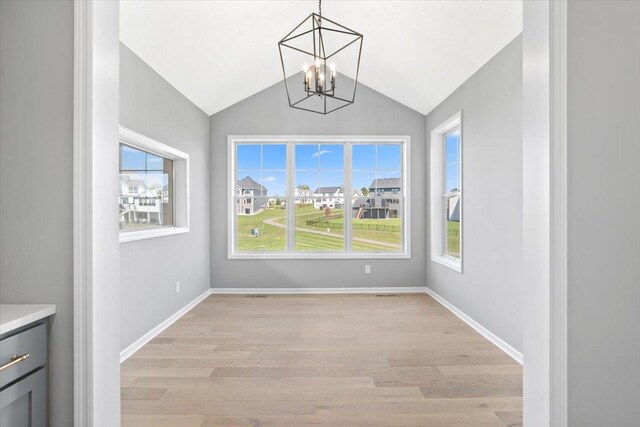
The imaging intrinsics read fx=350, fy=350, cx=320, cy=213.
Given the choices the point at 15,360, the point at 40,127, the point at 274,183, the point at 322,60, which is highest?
the point at 322,60

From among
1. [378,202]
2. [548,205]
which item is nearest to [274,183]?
[378,202]

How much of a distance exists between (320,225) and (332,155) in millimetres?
1065

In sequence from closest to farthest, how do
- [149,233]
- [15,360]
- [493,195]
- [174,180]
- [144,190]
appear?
1. [15,360]
2. [493,195]
3. [149,233]
4. [144,190]
5. [174,180]

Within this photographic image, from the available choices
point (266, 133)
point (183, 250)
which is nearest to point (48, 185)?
point (183, 250)

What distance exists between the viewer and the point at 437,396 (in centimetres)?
225

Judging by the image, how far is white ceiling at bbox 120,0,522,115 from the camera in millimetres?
2789

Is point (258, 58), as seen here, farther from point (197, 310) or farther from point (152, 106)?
point (197, 310)

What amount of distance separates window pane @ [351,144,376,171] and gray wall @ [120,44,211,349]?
2135 millimetres

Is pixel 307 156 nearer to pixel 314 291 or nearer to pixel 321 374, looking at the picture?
pixel 314 291

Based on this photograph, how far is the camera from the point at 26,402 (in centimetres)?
118

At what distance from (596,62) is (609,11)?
0.18 metres

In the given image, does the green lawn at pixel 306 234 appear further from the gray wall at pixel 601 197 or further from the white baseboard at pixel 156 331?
the gray wall at pixel 601 197

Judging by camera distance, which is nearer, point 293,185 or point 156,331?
point 156,331

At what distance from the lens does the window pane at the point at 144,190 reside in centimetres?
319
